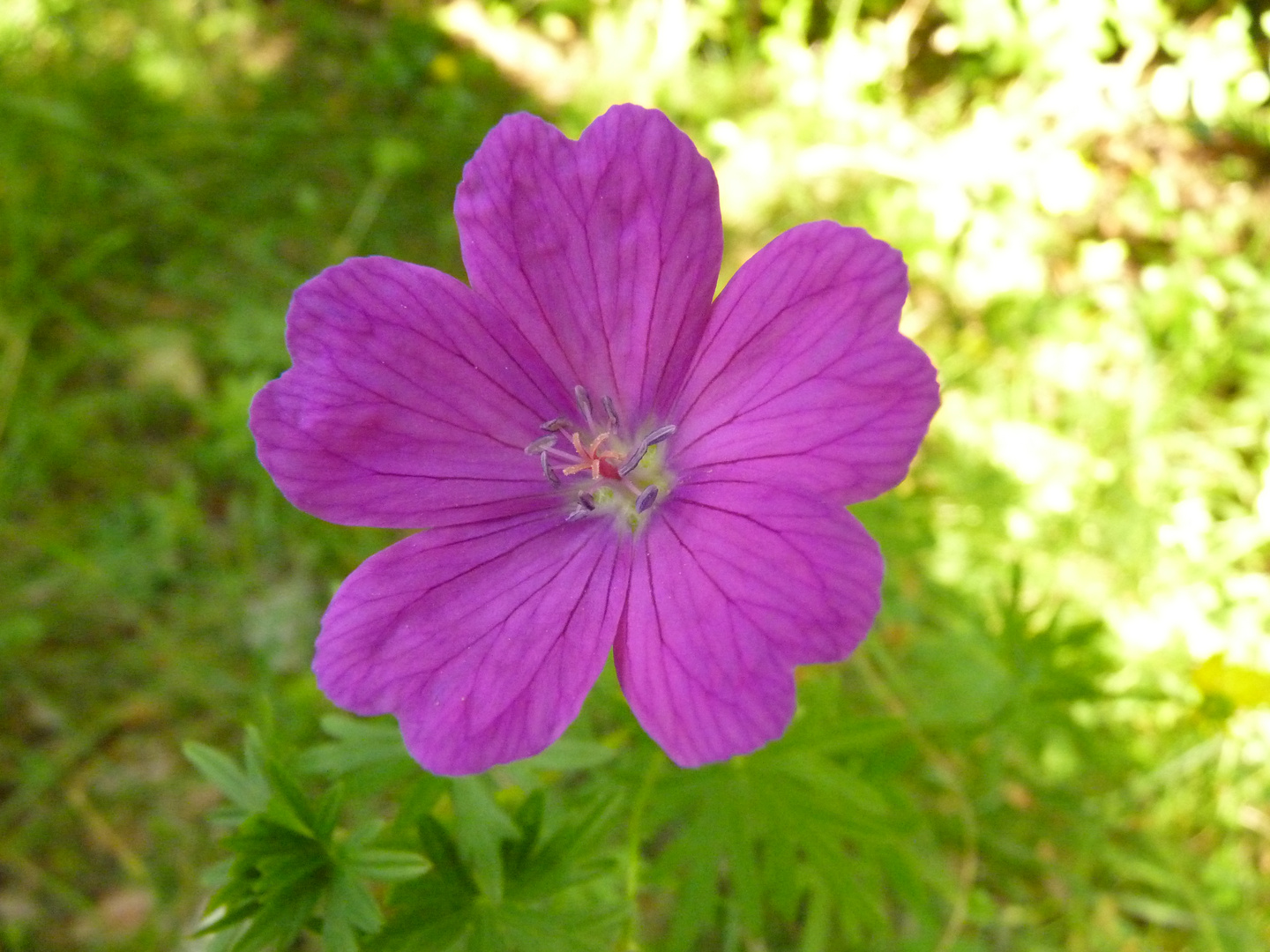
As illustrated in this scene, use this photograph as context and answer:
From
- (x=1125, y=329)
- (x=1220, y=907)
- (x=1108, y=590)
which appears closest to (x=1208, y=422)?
(x=1125, y=329)

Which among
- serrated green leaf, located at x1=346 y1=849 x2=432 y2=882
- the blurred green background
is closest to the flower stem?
the blurred green background

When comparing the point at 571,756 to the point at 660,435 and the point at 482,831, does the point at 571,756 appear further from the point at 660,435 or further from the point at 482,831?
the point at 660,435

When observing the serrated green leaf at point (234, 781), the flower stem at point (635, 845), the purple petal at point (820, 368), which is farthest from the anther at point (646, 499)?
the serrated green leaf at point (234, 781)

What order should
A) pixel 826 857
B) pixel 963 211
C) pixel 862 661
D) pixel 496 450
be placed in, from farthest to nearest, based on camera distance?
pixel 963 211 → pixel 862 661 → pixel 826 857 → pixel 496 450

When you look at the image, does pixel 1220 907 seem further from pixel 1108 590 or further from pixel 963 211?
pixel 963 211

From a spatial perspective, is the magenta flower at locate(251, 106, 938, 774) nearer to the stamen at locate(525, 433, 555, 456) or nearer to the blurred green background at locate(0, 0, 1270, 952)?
the stamen at locate(525, 433, 555, 456)

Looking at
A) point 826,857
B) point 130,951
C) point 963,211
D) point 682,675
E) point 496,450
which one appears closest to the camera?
point 682,675

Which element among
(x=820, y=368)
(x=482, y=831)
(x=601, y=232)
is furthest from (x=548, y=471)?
(x=482, y=831)
